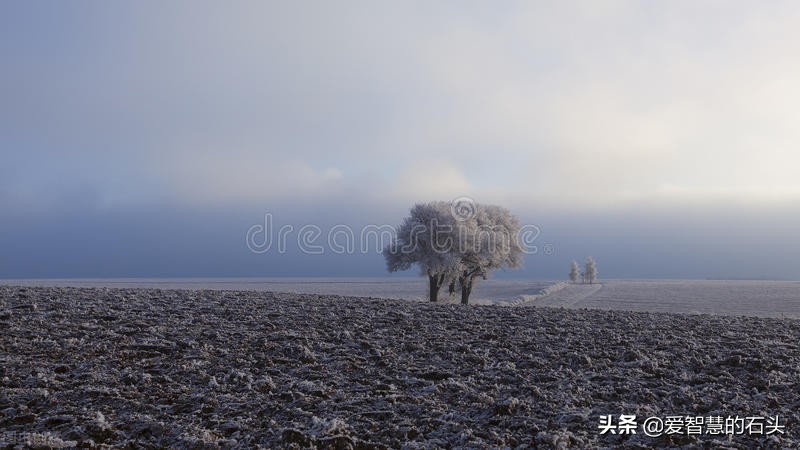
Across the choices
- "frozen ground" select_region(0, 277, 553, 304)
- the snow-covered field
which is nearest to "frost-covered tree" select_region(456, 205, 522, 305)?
the snow-covered field

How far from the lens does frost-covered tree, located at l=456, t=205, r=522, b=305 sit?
130 ft

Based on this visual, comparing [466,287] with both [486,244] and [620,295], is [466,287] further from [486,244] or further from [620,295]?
[620,295]

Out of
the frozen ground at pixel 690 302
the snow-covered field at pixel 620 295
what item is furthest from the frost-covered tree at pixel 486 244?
the frozen ground at pixel 690 302

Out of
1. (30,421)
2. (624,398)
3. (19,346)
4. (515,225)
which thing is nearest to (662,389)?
(624,398)

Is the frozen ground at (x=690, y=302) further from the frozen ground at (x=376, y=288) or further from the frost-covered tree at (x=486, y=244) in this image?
the frost-covered tree at (x=486, y=244)

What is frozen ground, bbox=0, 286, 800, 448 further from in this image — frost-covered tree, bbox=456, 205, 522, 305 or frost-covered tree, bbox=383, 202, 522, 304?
frost-covered tree, bbox=456, 205, 522, 305

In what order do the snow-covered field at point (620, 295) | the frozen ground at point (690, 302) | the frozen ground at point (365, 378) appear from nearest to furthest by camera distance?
the frozen ground at point (365, 378) < the frozen ground at point (690, 302) < the snow-covered field at point (620, 295)

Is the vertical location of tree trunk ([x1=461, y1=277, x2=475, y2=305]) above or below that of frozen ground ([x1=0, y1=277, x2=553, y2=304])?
above

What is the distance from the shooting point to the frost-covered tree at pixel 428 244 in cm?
3888

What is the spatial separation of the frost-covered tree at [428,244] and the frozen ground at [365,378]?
23.7 metres

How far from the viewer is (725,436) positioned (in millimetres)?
7469

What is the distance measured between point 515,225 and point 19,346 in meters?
38.6

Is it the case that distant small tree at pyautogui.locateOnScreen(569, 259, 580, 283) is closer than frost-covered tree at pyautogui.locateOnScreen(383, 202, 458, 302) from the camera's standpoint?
No

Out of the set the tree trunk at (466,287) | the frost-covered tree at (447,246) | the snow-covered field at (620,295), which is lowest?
the snow-covered field at (620,295)
